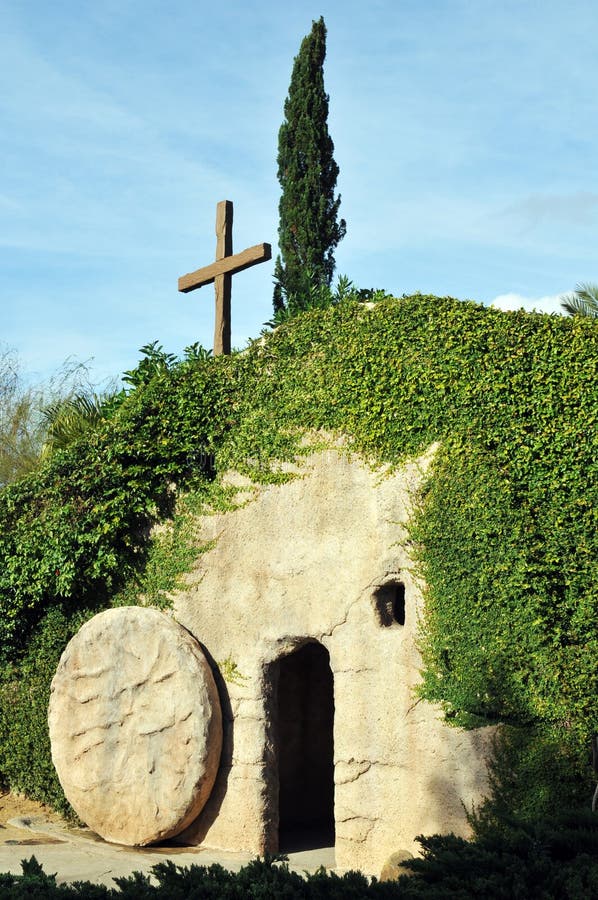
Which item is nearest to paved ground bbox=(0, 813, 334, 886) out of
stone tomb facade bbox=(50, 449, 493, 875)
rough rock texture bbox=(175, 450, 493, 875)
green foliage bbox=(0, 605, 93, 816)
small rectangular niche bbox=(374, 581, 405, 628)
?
stone tomb facade bbox=(50, 449, 493, 875)

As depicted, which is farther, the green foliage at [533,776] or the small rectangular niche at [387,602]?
the small rectangular niche at [387,602]

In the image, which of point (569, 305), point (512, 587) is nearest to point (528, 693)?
point (512, 587)

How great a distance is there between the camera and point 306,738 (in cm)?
1174

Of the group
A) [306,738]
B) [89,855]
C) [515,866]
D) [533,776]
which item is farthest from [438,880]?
[306,738]

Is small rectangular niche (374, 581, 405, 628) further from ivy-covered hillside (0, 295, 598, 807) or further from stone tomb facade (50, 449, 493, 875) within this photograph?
ivy-covered hillside (0, 295, 598, 807)

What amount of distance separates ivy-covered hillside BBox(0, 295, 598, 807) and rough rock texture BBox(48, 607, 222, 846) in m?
0.66

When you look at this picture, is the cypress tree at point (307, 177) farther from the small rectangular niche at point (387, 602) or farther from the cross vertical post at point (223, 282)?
the small rectangular niche at point (387, 602)

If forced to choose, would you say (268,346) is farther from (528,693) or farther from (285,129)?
(285,129)

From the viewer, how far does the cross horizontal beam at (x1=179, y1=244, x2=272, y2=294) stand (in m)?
10.8

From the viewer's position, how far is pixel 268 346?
987 centimetres

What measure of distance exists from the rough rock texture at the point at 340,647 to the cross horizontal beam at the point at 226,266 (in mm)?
2607

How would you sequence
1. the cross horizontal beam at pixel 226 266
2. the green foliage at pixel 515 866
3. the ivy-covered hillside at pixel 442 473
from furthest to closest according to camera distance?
the cross horizontal beam at pixel 226 266
the ivy-covered hillside at pixel 442 473
the green foliage at pixel 515 866

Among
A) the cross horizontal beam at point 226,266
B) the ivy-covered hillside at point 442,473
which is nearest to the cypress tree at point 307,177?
the cross horizontal beam at point 226,266

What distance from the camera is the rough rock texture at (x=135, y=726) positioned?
30.1 feet
